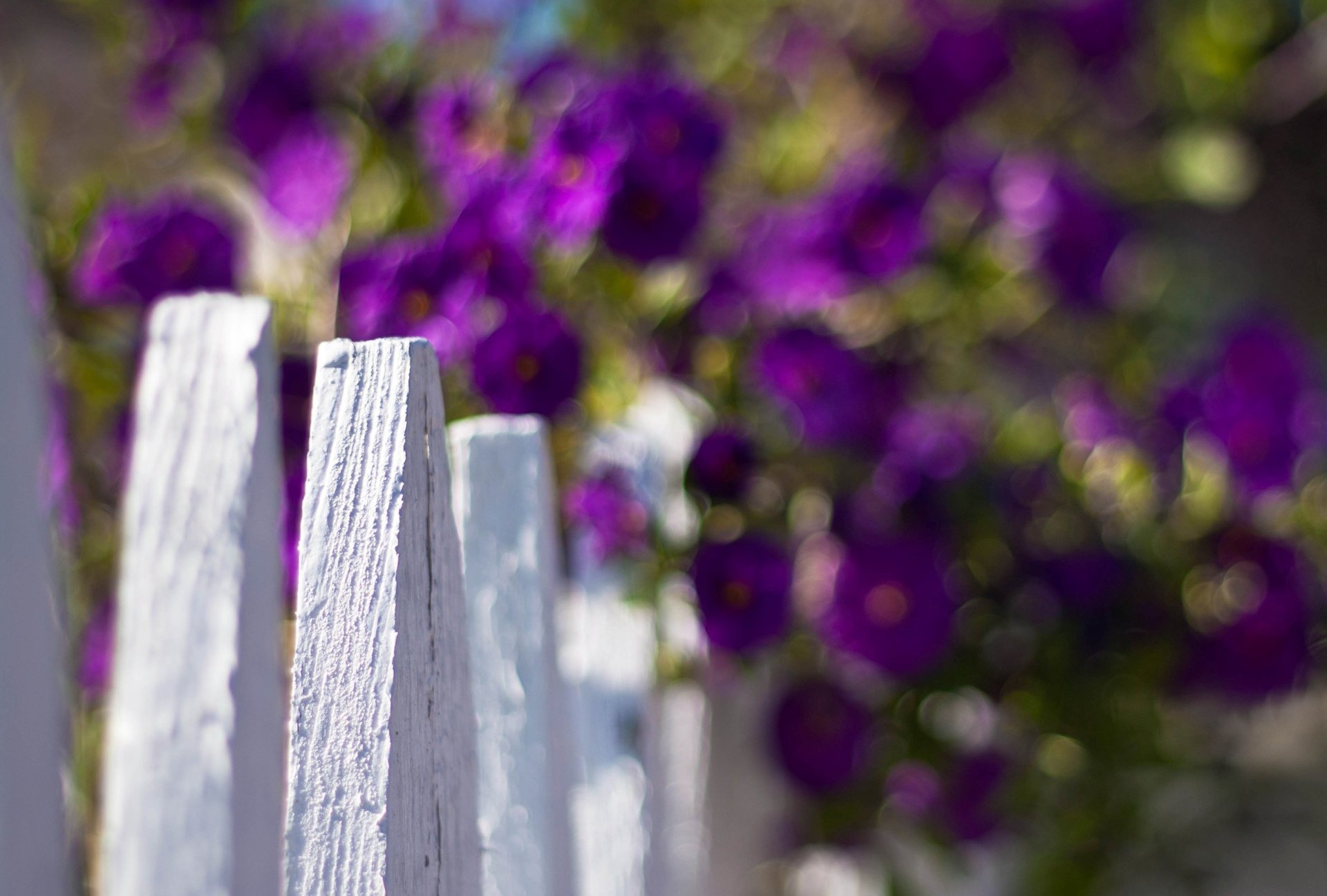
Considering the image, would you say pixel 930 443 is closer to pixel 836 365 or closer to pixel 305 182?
pixel 836 365

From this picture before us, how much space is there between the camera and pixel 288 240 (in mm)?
1052

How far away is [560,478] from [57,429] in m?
0.42

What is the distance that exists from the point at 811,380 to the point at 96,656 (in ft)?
2.27

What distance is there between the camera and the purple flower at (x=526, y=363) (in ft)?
2.45

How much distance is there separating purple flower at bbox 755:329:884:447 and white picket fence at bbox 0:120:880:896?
0.27 metres

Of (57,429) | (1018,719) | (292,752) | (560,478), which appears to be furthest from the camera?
(1018,719)

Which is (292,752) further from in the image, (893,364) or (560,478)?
(893,364)

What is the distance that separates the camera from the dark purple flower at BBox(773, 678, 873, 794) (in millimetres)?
971

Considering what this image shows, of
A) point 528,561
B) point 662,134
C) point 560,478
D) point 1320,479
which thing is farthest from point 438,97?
point 1320,479

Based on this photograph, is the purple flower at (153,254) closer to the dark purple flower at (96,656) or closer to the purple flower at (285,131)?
the purple flower at (285,131)

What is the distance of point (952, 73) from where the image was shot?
4.07 feet

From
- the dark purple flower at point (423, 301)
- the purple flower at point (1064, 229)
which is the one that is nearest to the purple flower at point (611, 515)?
the dark purple flower at point (423, 301)

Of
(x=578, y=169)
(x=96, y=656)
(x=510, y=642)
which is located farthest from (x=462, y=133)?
(x=96, y=656)

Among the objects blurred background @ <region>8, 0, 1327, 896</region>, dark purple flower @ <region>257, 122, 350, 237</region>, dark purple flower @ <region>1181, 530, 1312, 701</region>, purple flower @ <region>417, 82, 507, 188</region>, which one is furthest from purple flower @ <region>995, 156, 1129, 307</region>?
dark purple flower @ <region>257, 122, 350, 237</region>
